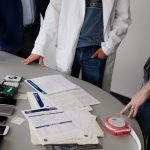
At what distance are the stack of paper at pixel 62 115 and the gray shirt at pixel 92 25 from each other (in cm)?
42

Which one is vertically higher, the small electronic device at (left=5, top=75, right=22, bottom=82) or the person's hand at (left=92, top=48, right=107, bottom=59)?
the person's hand at (left=92, top=48, right=107, bottom=59)

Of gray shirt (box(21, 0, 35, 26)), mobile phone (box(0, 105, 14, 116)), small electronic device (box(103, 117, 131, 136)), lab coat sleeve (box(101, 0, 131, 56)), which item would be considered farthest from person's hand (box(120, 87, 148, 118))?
gray shirt (box(21, 0, 35, 26))

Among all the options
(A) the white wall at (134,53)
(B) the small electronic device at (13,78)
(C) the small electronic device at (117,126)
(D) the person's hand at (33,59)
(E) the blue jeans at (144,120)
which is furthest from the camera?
(A) the white wall at (134,53)

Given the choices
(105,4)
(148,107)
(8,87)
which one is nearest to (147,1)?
(105,4)

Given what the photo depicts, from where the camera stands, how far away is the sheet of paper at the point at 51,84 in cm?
147

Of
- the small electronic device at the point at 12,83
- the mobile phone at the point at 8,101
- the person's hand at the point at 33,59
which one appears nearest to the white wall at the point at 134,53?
the person's hand at the point at 33,59

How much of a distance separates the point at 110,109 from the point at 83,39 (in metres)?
0.71

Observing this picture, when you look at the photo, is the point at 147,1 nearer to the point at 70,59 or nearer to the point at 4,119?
the point at 70,59

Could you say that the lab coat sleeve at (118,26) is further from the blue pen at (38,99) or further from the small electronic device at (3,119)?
the small electronic device at (3,119)

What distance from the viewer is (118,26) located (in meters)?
1.96

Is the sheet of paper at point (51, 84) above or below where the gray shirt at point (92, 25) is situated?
below

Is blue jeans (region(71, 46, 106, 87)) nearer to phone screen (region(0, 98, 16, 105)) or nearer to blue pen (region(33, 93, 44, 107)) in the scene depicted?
blue pen (region(33, 93, 44, 107))

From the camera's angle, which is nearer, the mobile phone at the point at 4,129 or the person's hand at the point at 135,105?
the mobile phone at the point at 4,129

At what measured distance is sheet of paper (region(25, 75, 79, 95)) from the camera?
147 cm
